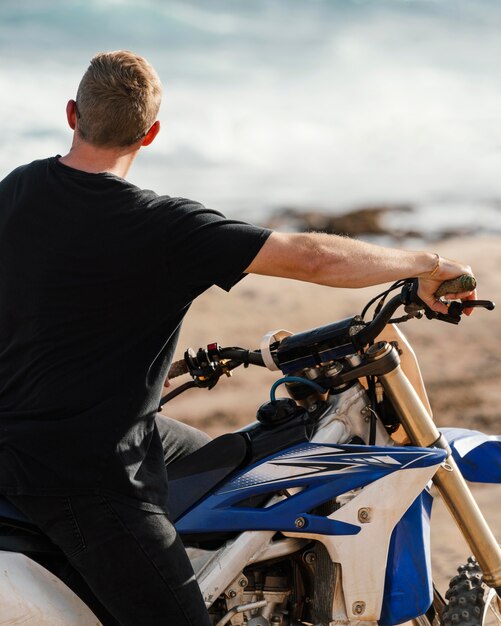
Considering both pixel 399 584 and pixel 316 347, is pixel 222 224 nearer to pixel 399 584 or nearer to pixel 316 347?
pixel 316 347

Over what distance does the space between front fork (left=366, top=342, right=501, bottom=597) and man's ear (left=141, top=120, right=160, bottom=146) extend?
81 centimetres

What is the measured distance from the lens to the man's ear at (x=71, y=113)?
8.84 feet

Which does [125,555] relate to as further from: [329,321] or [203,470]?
[329,321]

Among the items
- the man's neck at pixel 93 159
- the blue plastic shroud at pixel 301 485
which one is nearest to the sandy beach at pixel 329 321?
the blue plastic shroud at pixel 301 485

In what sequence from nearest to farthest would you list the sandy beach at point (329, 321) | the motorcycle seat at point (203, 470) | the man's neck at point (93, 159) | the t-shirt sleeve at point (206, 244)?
the t-shirt sleeve at point (206, 244), the man's neck at point (93, 159), the motorcycle seat at point (203, 470), the sandy beach at point (329, 321)

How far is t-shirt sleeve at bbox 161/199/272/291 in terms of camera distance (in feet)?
8.34

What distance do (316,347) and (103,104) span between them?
2.84 feet

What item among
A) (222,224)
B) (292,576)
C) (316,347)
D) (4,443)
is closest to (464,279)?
(316,347)

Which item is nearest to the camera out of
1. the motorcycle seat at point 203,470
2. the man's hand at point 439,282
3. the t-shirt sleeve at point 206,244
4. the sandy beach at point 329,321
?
the t-shirt sleeve at point 206,244

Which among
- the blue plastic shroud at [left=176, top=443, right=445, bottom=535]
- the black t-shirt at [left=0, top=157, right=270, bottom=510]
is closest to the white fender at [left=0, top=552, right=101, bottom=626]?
the black t-shirt at [left=0, top=157, right=270, bottom=510]

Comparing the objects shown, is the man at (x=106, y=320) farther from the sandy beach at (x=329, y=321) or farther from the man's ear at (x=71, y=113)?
the sandy beach at (x=329, y=321)

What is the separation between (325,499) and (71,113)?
1.16 meters

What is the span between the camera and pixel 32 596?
2.64 meters

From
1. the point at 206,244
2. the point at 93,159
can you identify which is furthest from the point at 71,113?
the point at 206,244
